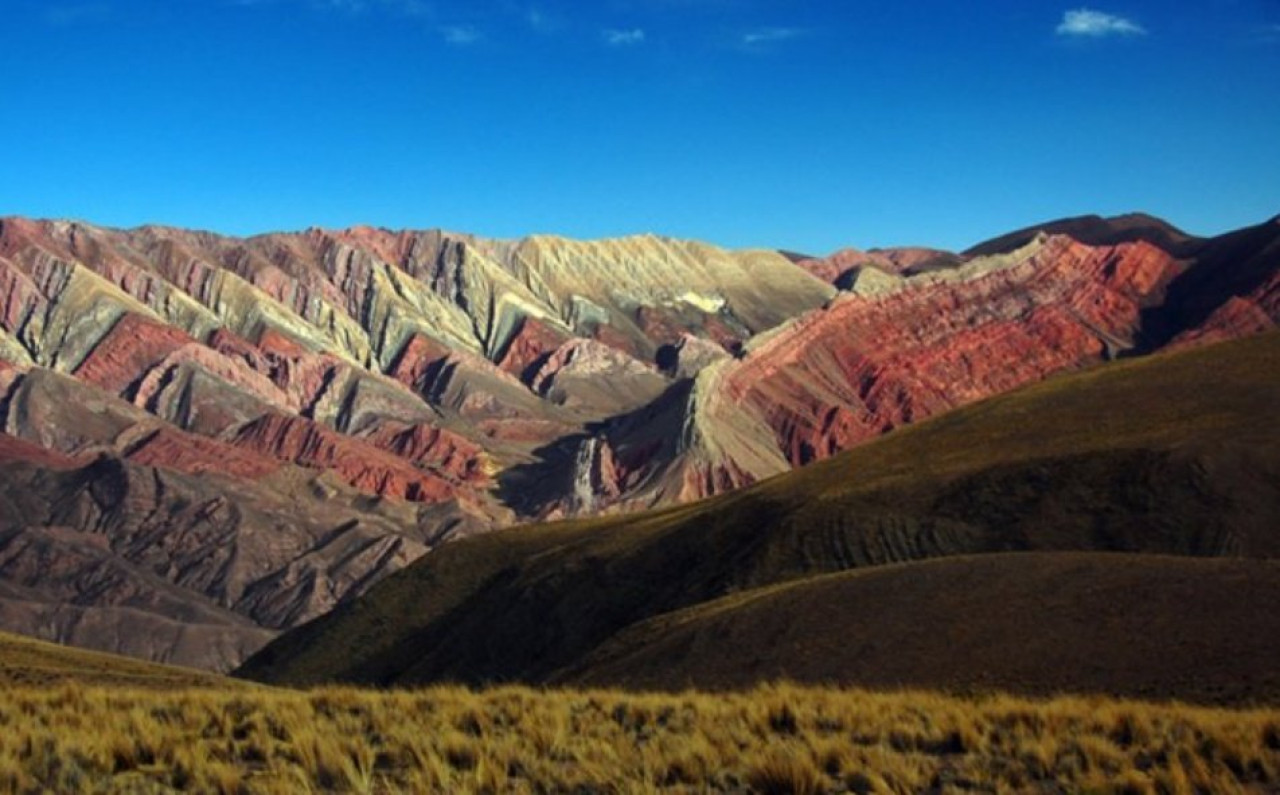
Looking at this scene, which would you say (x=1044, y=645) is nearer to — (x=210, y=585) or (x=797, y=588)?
(x=797, y=588)

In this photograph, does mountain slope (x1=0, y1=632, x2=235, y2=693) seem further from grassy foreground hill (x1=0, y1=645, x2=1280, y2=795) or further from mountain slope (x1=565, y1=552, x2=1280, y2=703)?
grassy foreground hill (x1=0, y1=645, x2=1280, y2=795)

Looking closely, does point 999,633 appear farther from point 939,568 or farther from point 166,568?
point 166,568

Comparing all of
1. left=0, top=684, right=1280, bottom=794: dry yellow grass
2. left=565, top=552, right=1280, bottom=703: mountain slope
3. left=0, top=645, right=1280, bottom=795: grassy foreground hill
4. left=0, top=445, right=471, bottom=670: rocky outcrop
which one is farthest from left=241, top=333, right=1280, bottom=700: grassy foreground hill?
left=0, top=445, right=471, bottom=670: rocky outcrop

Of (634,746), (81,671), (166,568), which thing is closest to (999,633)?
(634,746)

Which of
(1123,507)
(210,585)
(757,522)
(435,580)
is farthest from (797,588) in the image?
(210,585)

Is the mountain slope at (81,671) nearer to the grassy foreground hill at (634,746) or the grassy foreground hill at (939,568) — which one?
the grassy foreground hill at (939,568)
